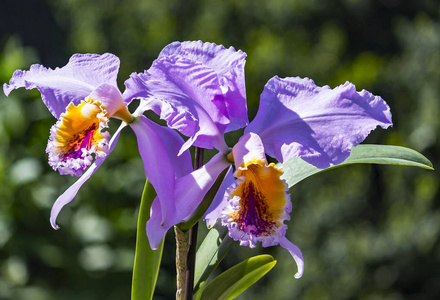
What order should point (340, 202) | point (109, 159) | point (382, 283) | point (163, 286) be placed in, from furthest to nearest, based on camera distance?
point (109, 159)
point (163, 286)
point (340, 202)
point (382, 283)

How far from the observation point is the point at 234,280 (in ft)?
2.33

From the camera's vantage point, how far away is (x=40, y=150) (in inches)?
85.1

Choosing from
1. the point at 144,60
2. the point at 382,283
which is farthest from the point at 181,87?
the point at 144,60

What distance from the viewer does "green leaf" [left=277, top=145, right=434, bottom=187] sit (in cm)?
69

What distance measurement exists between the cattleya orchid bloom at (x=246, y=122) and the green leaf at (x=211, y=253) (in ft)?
0.41

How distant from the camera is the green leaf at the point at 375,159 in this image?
693mm

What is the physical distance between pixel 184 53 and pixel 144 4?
Answer: 2418mm

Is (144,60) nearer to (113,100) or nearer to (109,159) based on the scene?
(109,159)

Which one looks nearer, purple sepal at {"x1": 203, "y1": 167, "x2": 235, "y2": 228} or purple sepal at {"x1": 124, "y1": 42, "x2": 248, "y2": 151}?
purple sepal at {"x1": 124, "y1": 42, "x2": 248, "y2": 151}

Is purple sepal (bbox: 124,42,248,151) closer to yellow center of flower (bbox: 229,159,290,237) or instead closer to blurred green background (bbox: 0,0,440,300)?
yellow center of flower (bbox: 229,159,290,237)

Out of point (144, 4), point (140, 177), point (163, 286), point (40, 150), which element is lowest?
point (163, 286)

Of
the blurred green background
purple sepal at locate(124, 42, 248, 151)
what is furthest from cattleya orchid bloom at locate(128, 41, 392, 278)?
the blurred green background

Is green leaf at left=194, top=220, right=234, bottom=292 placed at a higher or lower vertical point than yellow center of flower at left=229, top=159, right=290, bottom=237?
lower

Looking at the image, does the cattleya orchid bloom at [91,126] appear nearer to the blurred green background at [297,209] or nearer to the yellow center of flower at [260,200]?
the yellow center of flower at [260,200]
